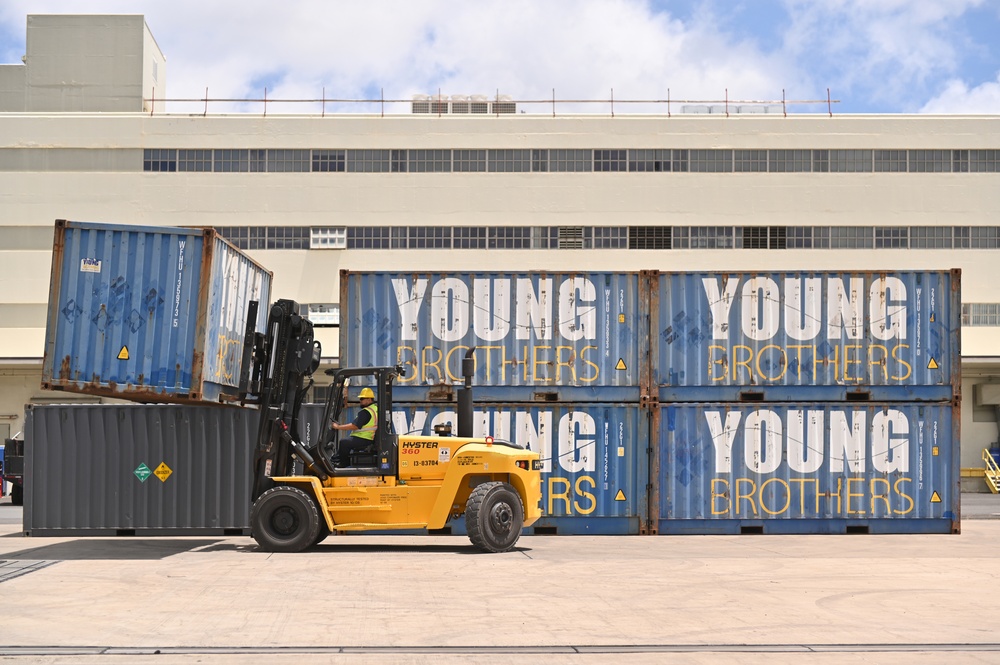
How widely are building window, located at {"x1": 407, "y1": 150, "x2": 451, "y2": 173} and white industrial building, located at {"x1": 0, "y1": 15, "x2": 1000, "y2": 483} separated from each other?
47 millimetres

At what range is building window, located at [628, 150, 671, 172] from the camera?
39.2m

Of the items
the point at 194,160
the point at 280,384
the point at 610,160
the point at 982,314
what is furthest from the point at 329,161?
the point at 280,384

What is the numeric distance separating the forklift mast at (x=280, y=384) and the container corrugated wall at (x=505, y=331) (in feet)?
9.55

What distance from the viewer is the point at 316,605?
416 inches

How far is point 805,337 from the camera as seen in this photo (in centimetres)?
1927

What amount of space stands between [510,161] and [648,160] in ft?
15.1

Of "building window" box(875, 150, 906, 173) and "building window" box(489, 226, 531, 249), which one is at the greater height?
"building window" box(875, 150, 906, 173)

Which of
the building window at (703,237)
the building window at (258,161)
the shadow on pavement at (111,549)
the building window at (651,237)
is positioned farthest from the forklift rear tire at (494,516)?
the building window at (258,161)

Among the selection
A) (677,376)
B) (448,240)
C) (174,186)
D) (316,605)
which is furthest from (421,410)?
(174,186)

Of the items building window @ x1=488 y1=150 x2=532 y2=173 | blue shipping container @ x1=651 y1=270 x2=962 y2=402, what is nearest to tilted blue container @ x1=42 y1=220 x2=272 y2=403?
Result: blue shipping container @ x1=651 y1=270 x2=962 y2=402

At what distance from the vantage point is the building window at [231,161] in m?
39.2

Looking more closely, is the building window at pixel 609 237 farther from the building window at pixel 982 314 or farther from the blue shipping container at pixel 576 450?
the blue shipping container at pixel 576 450

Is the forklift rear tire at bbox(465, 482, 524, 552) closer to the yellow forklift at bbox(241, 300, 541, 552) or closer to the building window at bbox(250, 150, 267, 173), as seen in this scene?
the yellow forklift at bbox(241, 300, 541, 552)

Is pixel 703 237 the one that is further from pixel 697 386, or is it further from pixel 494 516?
pixel 494 516
